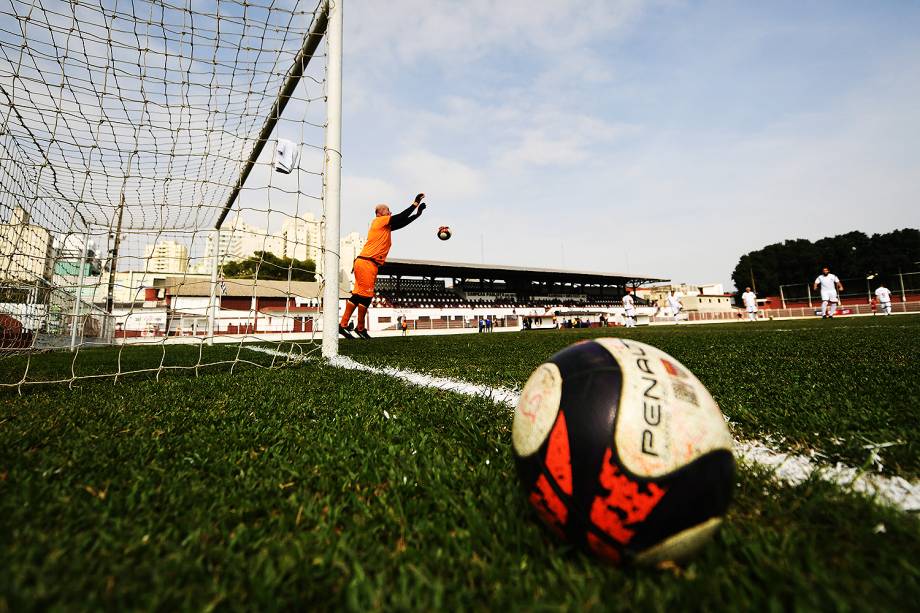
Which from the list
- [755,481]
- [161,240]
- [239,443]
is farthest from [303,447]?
[161,240]

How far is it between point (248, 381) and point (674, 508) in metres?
3.79

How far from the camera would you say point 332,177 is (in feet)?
18.1

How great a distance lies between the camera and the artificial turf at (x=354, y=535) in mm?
887

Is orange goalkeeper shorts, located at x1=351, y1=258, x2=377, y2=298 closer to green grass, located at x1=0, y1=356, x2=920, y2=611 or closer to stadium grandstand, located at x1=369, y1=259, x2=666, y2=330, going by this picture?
green grass, located at x1=0, y1=356, x2=920, y2=611

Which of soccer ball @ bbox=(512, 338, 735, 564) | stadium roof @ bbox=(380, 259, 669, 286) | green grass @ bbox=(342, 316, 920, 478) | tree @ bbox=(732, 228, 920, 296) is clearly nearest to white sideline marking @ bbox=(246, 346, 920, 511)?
green grass @ bbox=(342, 316, 920, 478)

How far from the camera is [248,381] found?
12.7 feet

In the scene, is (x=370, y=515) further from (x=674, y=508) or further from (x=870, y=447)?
(x=870, y=447)

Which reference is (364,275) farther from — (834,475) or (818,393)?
(834,475)

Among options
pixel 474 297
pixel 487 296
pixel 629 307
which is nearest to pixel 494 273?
pixel 487 296

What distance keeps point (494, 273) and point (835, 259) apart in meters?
61.9

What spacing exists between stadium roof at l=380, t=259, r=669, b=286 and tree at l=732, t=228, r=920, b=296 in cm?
3130

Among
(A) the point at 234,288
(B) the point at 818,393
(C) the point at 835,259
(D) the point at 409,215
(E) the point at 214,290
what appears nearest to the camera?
(B) the point at 818,393

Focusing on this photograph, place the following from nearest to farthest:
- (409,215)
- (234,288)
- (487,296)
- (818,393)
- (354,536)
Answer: (354,536)
(818,393)
(409,215)
(234,288)
(487,296)

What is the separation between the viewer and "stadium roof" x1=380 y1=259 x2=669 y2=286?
146ft
